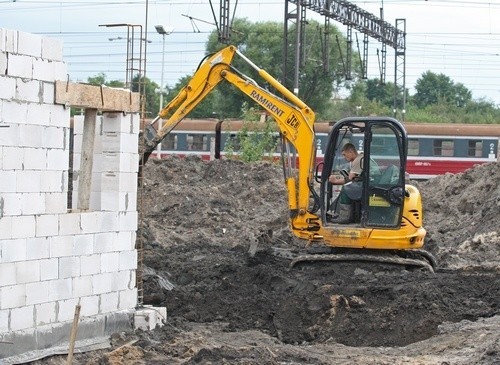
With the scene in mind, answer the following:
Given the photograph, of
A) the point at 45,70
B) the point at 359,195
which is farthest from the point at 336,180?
the point at 45,70

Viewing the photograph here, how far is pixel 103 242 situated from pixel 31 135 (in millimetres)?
1795

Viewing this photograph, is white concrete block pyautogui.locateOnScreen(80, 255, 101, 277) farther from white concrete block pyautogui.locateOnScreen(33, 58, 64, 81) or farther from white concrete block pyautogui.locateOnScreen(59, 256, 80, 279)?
white concrete block pyautogui.locateOnScreen(33, 58, 64, 81)

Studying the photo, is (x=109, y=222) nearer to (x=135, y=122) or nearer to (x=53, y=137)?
(x=135, y=122)

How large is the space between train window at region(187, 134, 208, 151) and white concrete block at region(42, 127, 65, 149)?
3217cm

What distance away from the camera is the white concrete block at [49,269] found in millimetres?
11055

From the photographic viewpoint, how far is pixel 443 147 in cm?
4222

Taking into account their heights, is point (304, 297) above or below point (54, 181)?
below

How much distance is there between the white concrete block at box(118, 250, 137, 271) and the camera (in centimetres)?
1245

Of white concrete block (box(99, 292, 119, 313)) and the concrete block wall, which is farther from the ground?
the concrete block wall

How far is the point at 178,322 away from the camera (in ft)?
44.8

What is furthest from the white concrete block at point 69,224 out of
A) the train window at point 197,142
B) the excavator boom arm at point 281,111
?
the train window at point 197,142

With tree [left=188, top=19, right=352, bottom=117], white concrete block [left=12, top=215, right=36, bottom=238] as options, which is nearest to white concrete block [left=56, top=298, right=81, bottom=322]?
white concrete block [left=12, top=215, right=36, bottom=238]

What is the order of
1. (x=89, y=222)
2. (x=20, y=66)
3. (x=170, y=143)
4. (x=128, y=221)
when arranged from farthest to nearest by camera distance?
(x=170, y=143)
(x=128, y=221)
(x=89, y=222)
(x=20, y=66)

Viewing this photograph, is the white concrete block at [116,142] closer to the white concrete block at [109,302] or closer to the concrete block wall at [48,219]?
the concrete block wall at [48,219]
